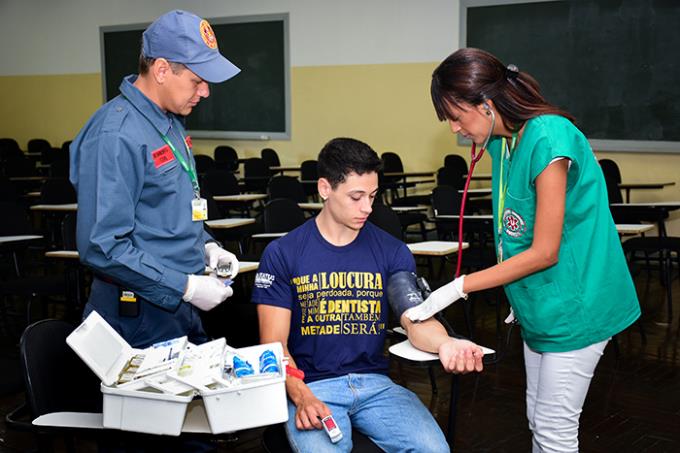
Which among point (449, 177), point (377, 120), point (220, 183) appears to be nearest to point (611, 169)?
point (449, 177)

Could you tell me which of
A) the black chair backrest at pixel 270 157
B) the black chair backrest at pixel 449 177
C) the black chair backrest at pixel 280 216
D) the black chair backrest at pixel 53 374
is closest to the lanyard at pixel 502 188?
the black chair backrest at pixel 53 374

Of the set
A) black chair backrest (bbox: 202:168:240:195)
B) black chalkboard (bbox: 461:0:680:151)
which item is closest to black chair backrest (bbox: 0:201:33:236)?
black chair backrest (bbox: 202:168:240:195)

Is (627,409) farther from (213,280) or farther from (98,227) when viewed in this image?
(98,227)

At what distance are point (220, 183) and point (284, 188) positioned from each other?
2.92ft

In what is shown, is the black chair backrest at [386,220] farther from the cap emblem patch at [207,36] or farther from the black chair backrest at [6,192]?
the black chair backrest at [6,192]

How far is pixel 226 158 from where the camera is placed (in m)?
9.84

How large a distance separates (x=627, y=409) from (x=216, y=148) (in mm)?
7440

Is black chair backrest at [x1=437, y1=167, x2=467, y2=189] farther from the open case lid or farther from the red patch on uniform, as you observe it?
the open case lid

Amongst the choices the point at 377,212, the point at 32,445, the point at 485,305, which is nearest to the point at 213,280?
the point at 32,445

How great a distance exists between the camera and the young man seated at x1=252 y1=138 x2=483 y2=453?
6.39ft

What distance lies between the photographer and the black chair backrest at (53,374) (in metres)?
1.79

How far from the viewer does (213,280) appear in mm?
1991

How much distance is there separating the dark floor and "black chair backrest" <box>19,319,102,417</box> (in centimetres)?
79

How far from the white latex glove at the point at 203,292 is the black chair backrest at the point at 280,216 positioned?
8.40ft
